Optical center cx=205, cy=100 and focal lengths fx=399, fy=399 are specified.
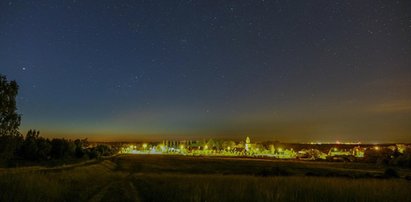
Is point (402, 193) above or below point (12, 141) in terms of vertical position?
below

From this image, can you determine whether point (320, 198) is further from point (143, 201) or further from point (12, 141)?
point (12, 141)

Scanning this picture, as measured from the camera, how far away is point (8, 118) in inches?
1160

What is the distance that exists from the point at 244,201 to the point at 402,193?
9.17 m

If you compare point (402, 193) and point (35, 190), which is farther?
point (402, 193)

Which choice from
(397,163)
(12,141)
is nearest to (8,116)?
(12,141)

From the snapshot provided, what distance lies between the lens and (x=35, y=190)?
51.9 feet

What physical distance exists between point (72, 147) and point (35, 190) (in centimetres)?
8483

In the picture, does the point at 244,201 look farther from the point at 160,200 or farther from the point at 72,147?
the point at 72,147

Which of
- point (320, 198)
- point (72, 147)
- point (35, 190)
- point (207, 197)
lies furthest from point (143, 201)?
point (72, 147)

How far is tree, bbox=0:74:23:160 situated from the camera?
29.3 m

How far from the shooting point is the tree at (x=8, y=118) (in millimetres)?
29281

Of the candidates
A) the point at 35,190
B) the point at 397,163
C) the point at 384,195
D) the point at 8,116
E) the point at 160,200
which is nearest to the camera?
the point at 35,190

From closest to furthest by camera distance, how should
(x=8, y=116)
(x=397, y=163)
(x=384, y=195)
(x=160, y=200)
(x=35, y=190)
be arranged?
(x=35, y=190) < (x=160, y=200) < (x=384, y=195) < (x=8, y=116) < (x=397, y=163)

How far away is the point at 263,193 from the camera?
1745cm
